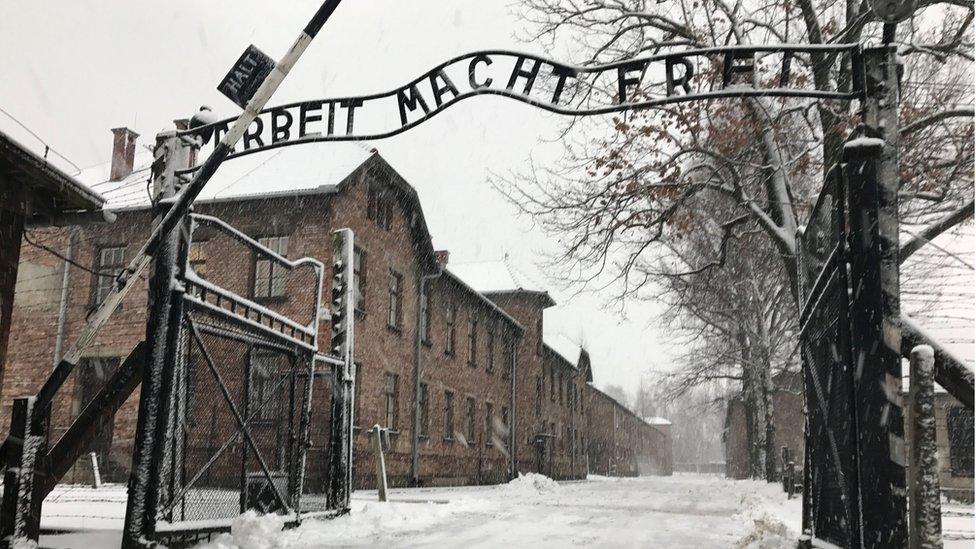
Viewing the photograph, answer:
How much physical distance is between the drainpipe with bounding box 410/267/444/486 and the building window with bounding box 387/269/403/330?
1.23m

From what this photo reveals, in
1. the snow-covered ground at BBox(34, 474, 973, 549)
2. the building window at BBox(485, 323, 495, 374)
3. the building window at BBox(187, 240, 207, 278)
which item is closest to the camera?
the snow-covered ground at BBox(34, 474, 973, 549)

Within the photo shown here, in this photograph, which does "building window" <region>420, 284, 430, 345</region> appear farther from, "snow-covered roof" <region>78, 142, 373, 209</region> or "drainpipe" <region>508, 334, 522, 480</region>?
"drainpipe" <region>508, 334, 522, 480</region>

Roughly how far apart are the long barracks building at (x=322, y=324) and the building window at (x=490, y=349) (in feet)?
4.11

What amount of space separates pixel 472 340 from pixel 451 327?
7.86 ft

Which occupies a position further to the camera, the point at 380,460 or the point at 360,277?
the point at 360,277

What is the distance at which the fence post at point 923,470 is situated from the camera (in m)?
3.28

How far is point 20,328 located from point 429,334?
1154 centimetres

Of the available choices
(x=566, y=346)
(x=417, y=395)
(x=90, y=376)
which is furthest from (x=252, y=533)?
(x=566, y=346)

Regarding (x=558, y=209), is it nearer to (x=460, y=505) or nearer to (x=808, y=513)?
(x=460, y=505)

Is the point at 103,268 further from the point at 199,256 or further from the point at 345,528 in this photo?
the point at 345,528

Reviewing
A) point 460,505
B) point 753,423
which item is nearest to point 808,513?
point 460,505

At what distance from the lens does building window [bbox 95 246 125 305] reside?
848 inches

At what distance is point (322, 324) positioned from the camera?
19359mm

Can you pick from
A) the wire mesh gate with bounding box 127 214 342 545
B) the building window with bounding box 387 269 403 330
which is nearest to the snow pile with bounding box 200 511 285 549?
the wire mesh gate with bounding box 127 214 342 545
